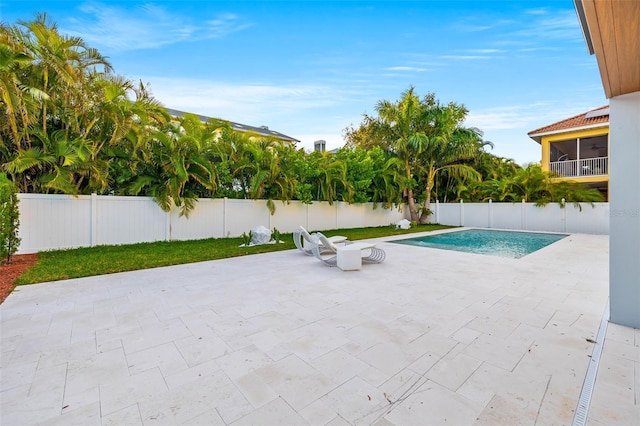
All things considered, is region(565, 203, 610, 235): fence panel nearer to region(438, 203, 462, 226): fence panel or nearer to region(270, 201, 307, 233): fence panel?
region(438, 203, 462, 226): fence panel

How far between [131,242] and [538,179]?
62.3 feet

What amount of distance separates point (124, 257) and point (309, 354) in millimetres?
6649

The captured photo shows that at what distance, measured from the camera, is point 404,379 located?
7.86 ft

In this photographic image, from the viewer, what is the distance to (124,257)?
741 cm

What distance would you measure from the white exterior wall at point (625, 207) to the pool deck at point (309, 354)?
37 centimetres

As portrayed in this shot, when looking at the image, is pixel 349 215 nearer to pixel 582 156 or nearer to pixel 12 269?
pixel 12 269

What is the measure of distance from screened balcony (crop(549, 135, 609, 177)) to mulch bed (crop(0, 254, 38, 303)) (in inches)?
870

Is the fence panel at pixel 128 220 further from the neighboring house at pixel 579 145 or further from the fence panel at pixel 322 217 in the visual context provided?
the neighboring house at pixel 579 145

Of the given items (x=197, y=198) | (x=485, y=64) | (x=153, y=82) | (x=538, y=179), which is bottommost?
(x=197, y=198)

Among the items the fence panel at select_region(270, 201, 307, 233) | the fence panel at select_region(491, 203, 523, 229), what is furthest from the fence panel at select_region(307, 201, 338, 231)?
the fence panel at select_region(491, 203, 523, 229)

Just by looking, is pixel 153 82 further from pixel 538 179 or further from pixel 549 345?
pixel 538 179

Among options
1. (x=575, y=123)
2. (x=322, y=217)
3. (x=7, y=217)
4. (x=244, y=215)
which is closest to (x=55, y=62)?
(x=7, y=217)

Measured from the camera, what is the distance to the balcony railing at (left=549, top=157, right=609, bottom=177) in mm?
16641

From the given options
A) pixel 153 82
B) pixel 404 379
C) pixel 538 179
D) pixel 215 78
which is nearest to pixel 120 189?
pixel 153 82
